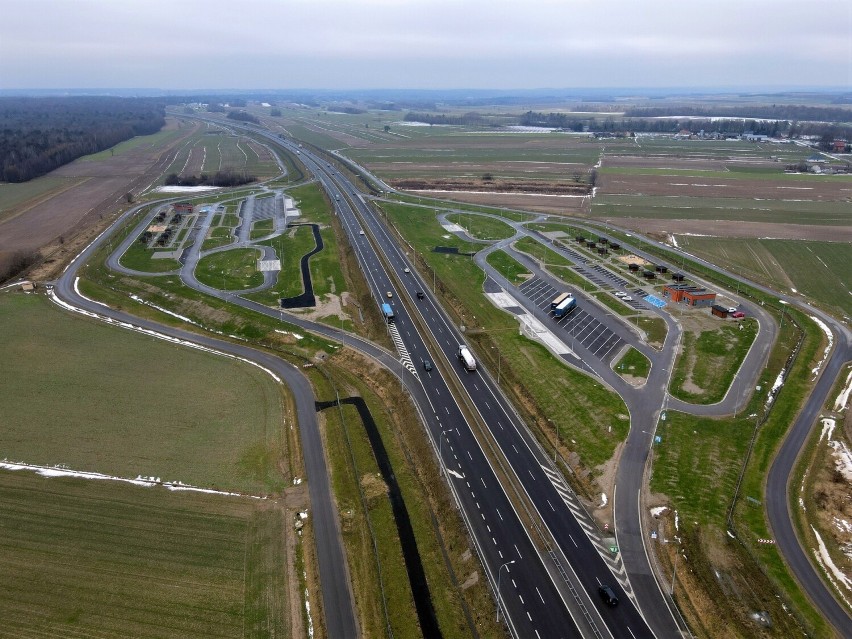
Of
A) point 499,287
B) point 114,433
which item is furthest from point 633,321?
point 114,433

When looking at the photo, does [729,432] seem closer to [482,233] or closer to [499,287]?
[499,287]

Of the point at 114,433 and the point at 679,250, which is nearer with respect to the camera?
the point at 114,433

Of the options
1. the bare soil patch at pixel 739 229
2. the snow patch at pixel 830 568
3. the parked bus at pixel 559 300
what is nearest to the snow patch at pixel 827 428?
the snow patch at pixel 830 568

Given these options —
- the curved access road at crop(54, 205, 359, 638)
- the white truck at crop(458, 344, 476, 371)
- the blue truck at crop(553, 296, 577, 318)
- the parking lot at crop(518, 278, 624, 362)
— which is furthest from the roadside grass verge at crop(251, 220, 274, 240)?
the blue truck at crop(553, 296, 577, 318)

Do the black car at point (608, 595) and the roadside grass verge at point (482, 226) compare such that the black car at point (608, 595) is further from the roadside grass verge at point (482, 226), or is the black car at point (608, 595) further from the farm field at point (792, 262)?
the roadside grass verge at point (482, 226)

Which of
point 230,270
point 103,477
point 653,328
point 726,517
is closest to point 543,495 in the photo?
point 726,517

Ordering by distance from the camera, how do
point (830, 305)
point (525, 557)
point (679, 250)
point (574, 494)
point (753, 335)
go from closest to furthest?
point (525, 557) < point (574, 494) < point (753, 335) < point (830, 305) < point (679, 250)

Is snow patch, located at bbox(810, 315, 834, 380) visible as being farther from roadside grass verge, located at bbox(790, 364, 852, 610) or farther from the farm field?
roadside grass verge, located at bbox(790, 364, 852, 610)
